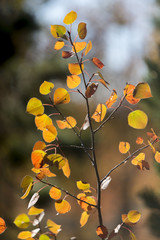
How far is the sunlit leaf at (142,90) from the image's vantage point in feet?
0.98

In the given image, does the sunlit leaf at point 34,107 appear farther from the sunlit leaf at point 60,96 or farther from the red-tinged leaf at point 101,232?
the red-tinged leaf at point 101,232

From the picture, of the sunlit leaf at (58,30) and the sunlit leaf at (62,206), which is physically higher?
the sunlit leaf at (58,30)

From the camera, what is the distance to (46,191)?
174 centimetres

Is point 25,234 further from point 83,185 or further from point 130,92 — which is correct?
point 130,92

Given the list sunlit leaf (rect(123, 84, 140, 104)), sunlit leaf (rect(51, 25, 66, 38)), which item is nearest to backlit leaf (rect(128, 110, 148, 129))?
sunlit leaf (rect(123, 84, 140, 104))

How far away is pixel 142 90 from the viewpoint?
30 cm

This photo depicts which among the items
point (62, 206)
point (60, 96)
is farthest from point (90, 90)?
point (62, 206)

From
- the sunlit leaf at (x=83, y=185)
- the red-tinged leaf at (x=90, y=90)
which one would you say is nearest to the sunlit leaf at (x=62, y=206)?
the sunlit leaf at (x=83, y=185)

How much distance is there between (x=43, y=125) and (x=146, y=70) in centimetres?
78

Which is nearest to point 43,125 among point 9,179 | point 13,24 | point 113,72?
point 13,24

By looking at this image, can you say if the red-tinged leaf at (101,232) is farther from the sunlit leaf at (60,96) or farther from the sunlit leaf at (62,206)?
the sunlit leaf at (60,96)

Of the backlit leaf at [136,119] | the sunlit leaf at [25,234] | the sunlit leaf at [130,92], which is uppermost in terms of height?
the sunlit leaf at [130,92]

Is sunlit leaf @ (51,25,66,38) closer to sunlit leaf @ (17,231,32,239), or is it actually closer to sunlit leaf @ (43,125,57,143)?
sunlit leaf @ (43,125,57,143)

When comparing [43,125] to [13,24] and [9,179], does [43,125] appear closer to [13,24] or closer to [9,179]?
[13,24]
